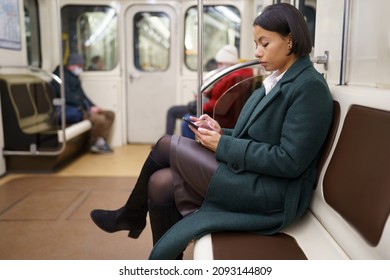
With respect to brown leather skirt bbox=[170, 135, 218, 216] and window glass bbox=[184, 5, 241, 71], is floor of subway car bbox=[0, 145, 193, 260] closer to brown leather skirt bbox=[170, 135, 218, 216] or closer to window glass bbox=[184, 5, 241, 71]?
brown leather skirt bbox=[170, 135, 218, 216]

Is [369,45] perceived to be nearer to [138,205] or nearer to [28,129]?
[138,205]

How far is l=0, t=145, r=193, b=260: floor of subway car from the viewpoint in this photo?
231 cm

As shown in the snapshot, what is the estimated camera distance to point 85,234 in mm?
2566

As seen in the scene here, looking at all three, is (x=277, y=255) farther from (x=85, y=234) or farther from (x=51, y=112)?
(x=51, y=112)

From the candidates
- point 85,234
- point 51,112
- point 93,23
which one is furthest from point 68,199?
point 93,23

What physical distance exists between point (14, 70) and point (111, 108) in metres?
1.60

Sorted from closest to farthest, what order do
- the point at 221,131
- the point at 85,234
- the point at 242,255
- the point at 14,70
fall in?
the point at 242,255
the point at 221,131
the point at 85,234
the point at 14,70

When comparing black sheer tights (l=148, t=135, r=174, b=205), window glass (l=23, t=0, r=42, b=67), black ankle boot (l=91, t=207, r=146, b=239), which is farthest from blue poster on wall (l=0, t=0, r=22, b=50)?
black sheer tights (l=148, t=135, r=174, b=205)

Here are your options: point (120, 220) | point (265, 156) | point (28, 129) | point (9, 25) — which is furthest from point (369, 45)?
point (9, 25)

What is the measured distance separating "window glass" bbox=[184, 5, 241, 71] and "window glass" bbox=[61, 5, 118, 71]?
106 cm

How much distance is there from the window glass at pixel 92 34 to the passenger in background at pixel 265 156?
4572mm

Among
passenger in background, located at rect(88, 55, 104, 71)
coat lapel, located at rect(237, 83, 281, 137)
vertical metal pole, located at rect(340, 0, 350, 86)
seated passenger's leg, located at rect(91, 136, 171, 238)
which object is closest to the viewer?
coat lapel, located at rect(237, 83, 281, 137)

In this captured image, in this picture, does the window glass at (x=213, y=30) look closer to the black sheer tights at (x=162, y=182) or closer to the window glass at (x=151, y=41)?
the window glass at (x=151, y=41)

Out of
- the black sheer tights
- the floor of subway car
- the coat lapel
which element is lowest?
the floor of subway car
